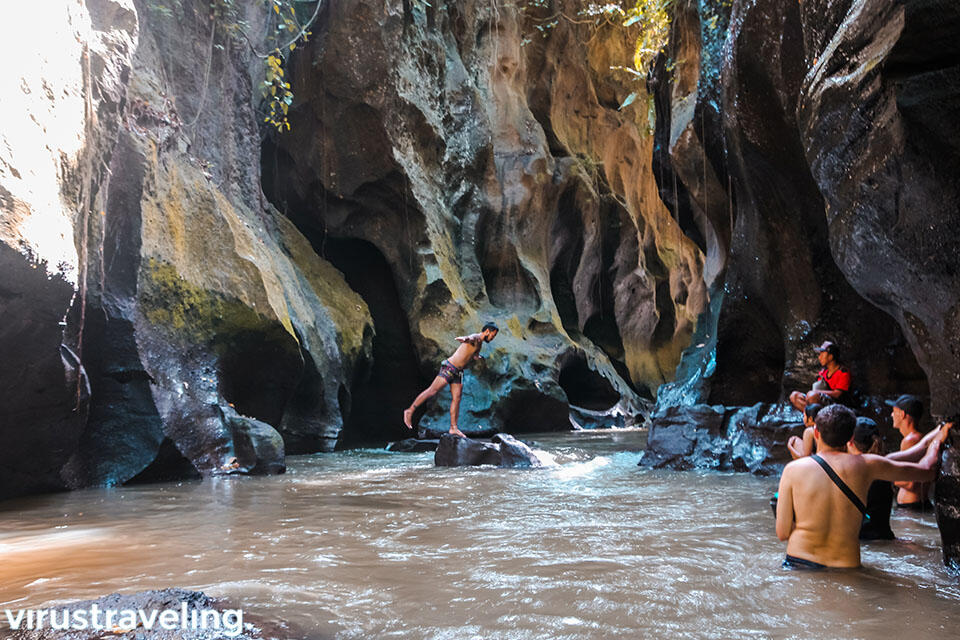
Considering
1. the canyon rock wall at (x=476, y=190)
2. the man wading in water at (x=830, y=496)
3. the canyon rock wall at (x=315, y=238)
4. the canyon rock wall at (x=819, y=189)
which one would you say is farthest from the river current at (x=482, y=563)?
the canyon rock wall at (x=476, y=190)

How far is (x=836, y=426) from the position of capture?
3.05m

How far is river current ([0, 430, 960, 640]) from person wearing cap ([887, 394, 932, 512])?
1.26 feet

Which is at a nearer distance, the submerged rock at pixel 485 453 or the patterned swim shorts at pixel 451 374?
the submerged rock at pixel 485 453

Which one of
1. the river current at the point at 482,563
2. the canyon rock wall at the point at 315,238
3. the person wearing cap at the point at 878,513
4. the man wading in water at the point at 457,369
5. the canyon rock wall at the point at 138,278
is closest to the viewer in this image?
the river current at the point at 482,563

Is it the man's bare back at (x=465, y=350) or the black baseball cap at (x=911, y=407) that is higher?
the man's bare back at (x=465, y=350)

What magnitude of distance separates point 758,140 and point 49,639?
7806mm

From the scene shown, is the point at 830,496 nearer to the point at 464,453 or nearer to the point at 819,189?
the point at 819,189

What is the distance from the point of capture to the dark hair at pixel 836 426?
10.0 ft

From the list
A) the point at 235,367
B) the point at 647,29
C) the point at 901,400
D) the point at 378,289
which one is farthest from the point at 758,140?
the point at 378,289

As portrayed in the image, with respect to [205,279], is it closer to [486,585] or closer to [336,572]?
[336,572]

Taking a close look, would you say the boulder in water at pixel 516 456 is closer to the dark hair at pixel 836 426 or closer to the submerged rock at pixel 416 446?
the submerged rock at pixel 416 446

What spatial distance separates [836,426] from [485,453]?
5815mm

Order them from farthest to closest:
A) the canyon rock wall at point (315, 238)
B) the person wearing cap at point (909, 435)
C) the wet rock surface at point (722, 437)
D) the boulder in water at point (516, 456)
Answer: the boulder in water at point (516, 456) → the wet rock surface at point (722, 437) → the canyon rock wall at point (315, 238) → the person wearing cap at point (909, 435)

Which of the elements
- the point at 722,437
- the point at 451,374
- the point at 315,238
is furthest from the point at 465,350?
the point at 315,238
